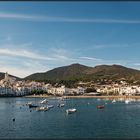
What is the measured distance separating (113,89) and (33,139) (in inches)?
3892

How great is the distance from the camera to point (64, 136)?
20.2 meters

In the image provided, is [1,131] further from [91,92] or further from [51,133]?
[91,92]

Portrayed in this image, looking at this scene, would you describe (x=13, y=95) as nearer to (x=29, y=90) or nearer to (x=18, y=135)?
(x=29, y=90)

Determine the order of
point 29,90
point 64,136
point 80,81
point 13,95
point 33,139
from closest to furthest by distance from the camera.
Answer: point 33,139 < point 64,136 < point 13,95 < point 29,90 < point 80,81

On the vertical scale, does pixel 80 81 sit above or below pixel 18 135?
above

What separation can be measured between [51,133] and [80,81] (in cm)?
12742

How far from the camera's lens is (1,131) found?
22609 millimetres

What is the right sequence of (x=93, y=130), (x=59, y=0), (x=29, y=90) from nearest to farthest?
(x=59, y=0)
(x=93, y=130)
(x=29, y=90)

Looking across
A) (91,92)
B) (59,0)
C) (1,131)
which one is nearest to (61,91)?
(91,92)

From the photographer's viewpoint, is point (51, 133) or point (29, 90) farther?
point (29, 90)

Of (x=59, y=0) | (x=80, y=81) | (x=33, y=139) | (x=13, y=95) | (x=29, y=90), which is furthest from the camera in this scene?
(x=80, y=81)

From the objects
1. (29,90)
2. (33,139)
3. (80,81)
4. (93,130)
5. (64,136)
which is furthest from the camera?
(80,81)

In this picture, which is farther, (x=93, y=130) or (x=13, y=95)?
(x=13, y=95)

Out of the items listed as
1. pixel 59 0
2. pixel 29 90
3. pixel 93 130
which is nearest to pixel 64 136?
pixel 93 130
